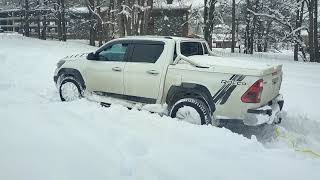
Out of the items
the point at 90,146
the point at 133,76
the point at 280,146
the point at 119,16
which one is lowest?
the point at 280,146

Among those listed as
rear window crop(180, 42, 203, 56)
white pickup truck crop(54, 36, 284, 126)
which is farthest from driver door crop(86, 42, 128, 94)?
rear window crop(180, 42, 203, 56)

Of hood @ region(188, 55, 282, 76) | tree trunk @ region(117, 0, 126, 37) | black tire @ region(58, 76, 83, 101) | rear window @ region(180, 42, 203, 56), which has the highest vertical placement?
tree trunk @ region(117, 0, 126, 37)

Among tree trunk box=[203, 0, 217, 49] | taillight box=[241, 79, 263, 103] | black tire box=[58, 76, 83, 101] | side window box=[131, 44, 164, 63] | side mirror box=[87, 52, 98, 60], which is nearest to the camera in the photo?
taillight box=[241, 79, 263, 103]

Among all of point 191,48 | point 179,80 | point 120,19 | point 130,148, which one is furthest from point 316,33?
point 130,148

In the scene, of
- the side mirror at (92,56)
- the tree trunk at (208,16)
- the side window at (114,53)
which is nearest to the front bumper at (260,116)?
the side window at (114,53)

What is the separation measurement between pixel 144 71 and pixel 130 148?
3.14 metres

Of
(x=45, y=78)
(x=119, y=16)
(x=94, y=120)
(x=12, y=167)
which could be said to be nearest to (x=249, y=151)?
(x=94, y=120)

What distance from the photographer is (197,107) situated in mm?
7609

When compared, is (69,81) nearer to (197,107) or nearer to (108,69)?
(108,69)

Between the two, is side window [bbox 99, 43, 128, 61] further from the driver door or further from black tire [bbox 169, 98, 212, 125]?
black tire [bbox 169, 98, 212, 125]

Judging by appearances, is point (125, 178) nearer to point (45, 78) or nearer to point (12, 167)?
point (12, 167)

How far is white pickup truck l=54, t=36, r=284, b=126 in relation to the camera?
719 centimetres

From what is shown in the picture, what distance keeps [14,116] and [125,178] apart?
2977 millimetres

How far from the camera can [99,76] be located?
9.07 metres
